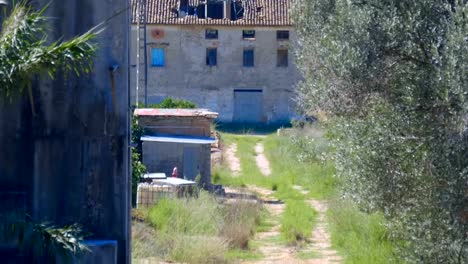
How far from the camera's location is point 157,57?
49219mm

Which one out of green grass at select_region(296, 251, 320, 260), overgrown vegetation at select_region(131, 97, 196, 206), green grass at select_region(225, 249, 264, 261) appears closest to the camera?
green grass at select_region(225, 249, 264, 261)

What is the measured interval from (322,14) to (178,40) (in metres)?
35.8

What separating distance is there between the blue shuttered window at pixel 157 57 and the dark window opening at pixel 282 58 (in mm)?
6026

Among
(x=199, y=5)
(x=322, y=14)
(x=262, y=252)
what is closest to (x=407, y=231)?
(x=322, y=14)

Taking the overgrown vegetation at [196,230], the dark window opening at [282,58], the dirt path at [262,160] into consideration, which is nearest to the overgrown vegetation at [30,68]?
the overgrown vegetation at [196,230]

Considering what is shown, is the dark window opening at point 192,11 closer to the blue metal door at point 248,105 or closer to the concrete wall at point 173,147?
the blue metal door at point 248,105

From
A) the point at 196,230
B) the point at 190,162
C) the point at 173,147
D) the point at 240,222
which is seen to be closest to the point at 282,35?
the point at 173,147

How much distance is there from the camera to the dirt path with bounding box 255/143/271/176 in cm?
3220

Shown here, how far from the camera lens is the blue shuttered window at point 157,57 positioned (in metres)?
49.0

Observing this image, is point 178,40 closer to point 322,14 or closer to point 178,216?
point 178,216

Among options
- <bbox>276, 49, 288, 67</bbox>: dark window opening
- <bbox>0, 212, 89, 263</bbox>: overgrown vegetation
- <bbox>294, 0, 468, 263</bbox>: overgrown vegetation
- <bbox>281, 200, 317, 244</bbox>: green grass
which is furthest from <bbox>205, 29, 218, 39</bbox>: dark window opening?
<bbox>0, 212, 89, 263</bbox>: overgrown vegetation

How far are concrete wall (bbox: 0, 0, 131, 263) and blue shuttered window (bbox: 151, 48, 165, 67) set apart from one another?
39499mm

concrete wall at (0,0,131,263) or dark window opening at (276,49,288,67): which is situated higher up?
dark window opening at (276,49,288,67)

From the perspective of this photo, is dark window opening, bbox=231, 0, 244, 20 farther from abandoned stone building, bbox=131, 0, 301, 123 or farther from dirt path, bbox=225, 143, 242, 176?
dirt path, bbox=225, 143, 242, 176
